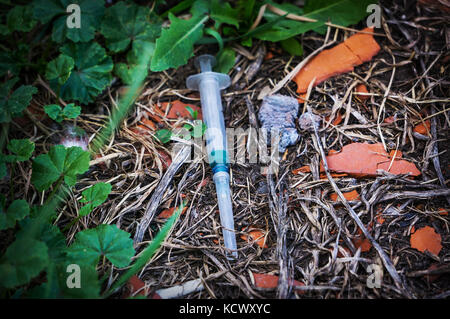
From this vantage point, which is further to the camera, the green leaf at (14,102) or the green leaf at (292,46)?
the green leaf at (292,46)

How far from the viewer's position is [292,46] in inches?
75.1

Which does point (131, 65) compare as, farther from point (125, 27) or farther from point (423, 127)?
point (423, 127)

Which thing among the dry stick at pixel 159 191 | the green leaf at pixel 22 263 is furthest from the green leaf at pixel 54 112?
the green leaf at pixel 22 263

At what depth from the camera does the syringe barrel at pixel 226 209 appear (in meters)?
1.44

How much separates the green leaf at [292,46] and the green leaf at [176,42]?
0.46 m

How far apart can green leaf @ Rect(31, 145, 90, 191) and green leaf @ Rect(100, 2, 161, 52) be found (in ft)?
2.25

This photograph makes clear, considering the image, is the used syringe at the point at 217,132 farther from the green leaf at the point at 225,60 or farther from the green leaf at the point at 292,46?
the green leaf at the point at 292,46

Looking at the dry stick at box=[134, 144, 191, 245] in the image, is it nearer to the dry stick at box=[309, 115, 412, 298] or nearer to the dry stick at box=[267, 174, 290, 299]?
the dry stick at box=[267, 174, 290, 299]

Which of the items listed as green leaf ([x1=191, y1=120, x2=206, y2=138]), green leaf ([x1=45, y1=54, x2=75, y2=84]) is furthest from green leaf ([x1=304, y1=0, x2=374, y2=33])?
green leaf ([x1=45, y1=54, x2=75, y2=84])

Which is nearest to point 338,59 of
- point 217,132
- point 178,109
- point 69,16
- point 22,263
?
point 217,132

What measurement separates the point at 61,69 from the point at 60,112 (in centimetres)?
21

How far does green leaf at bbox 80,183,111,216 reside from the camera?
4.72 ft
